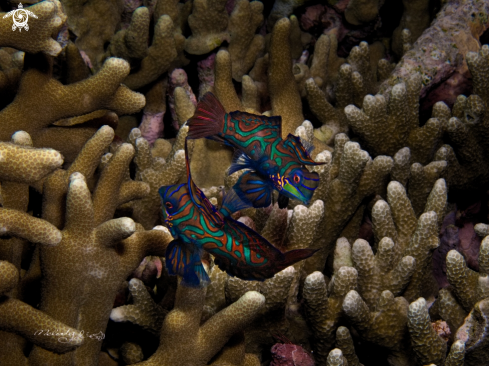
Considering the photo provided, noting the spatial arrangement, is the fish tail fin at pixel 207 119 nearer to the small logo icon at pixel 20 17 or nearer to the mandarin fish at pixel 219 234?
the mandarin fish at pixel 219 234

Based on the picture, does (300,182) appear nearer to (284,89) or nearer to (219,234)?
(219,234)

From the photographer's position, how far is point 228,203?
68.1 inches

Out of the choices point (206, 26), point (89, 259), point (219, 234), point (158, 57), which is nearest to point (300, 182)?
point (219, 234)

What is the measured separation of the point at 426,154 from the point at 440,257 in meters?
0.92

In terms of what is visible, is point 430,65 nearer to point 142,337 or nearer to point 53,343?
point 142,337

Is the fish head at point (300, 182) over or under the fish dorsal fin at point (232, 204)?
over

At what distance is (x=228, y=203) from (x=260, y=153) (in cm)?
40

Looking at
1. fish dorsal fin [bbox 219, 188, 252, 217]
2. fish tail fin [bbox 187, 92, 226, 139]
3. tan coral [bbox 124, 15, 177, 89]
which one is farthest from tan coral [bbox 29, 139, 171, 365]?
tan coral [bbox 124, 15, 177, 89]

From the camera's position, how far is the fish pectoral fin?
1.95 meters

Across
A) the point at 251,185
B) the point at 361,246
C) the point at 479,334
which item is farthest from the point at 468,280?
the point at 251,185

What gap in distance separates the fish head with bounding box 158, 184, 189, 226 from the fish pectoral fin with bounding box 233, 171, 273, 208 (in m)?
0.41

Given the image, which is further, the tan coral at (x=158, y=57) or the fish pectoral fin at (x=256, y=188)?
the tan coral at (x=158, y=57)

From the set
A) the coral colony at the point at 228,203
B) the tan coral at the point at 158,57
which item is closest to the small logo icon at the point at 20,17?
the coral colony at the point at 228,203

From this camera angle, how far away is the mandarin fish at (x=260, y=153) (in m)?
1.86
